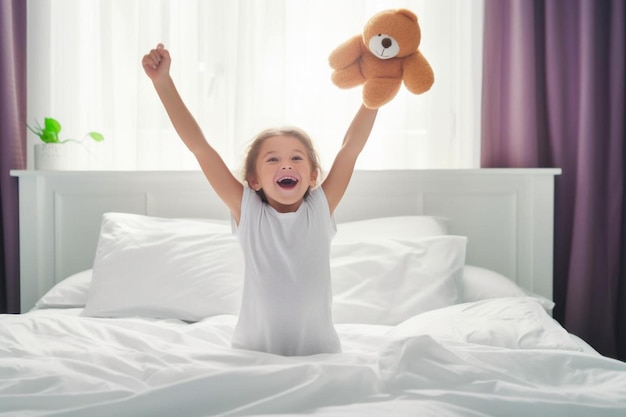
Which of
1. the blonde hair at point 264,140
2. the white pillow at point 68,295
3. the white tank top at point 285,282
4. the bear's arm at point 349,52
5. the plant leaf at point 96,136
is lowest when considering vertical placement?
the white pillow at point 68,295

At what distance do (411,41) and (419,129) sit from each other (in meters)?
1.12

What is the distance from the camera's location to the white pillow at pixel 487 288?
6.43ft

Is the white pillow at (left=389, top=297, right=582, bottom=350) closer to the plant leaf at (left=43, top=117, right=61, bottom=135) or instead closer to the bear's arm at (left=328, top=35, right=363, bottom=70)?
the bear's arm at (left=328, top=35, right=363, bottom=70)

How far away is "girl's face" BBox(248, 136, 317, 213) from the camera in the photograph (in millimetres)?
1434

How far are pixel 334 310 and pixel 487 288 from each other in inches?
20.8

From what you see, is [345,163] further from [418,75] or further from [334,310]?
[334,310]

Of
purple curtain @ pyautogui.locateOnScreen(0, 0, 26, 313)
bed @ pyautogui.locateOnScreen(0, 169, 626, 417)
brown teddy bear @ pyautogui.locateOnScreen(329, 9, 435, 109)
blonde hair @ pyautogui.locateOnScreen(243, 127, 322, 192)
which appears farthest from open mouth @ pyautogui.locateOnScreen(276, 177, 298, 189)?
purple curtain @ pyautogui.locateOnScreen(0, 0, 26, 313)

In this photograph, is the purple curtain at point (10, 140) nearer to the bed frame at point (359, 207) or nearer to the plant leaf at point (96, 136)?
the bed frame at point (359, 207)

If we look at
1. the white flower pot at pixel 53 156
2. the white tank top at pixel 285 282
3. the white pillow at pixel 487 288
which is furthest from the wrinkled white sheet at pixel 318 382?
the white flower pot at pixel 53 156

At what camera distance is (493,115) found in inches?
97.7

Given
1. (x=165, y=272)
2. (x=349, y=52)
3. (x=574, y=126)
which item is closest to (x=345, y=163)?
(x=349, y=52)

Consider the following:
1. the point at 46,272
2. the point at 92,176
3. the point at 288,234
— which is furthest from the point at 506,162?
the point at 46,272

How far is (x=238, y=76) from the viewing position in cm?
255

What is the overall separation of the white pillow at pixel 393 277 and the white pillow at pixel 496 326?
20cm
